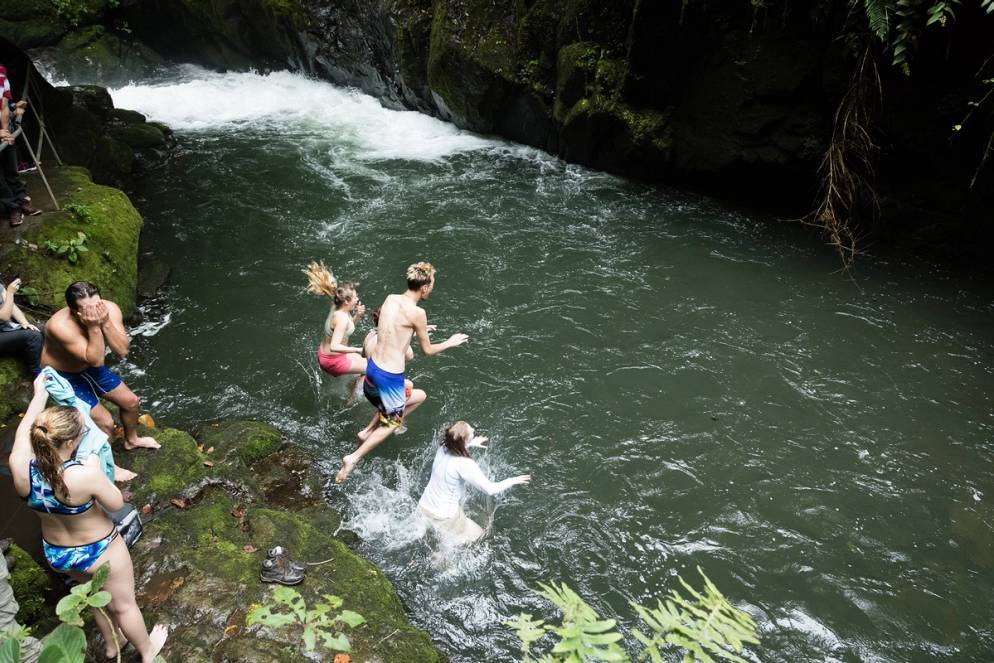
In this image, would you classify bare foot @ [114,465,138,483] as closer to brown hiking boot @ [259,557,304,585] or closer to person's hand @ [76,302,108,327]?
person's hand @ [76,302,108,327]

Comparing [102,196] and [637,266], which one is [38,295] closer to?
[102,196]

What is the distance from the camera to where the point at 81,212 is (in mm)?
8672

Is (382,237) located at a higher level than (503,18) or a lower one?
lower

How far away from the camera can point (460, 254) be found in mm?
10055

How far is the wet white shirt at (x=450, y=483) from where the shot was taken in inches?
199

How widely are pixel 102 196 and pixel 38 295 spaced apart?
2.56m

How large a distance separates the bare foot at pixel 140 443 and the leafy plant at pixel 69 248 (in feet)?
12.1

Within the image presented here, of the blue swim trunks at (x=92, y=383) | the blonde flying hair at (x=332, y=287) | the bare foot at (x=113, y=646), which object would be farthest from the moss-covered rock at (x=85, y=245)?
the bare foot at (x=113, y=646)

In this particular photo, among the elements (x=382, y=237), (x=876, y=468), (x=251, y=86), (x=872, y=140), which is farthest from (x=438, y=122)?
(x=876, y=468)

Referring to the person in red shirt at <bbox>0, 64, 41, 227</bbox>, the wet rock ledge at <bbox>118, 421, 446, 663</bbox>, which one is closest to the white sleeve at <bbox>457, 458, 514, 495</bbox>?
the wet rock ledge at <bbox>118, 421, 446, 663</bbox>

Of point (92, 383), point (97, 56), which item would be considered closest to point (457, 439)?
point (92, 383)

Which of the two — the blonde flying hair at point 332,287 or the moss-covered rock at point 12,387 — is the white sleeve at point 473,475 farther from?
the moss-covered rock at point 12,387

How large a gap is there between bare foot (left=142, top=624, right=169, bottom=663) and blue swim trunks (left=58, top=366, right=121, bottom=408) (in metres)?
2.18

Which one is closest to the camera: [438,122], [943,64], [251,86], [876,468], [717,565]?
[717,565]
